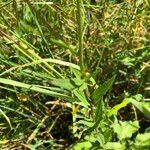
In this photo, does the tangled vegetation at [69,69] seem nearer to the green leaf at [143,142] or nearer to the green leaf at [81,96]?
the green leaf at [143,142]

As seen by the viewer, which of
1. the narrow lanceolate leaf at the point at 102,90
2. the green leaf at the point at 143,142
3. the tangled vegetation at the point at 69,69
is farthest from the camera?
the tangled vegetation at the point at 69,69

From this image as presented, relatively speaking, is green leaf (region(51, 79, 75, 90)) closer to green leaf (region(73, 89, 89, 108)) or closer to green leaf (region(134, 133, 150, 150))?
green leaf (region(73, 89, 89, 108))

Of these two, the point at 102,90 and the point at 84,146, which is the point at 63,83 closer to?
the point at 102,90

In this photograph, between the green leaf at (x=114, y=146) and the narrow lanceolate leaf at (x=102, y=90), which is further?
the green leaf at (x=114, y=146)

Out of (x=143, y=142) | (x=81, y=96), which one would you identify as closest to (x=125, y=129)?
(x=143, y=142)

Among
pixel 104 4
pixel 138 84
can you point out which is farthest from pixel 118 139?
pixel 104 4

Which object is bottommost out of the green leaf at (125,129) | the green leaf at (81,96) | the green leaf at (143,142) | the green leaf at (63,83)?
the green leaf at (143,142)

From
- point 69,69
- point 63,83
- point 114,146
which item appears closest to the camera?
point 63,83

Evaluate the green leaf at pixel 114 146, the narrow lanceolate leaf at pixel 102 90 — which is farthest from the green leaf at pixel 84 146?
the narrow lanceolate leaf at pixel 102 90

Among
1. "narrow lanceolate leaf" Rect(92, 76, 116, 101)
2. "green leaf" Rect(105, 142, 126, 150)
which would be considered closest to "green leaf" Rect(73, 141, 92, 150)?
"green leaf" Rect(105, 142, 126, 150)
